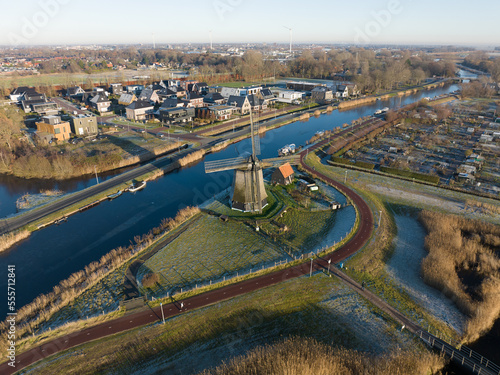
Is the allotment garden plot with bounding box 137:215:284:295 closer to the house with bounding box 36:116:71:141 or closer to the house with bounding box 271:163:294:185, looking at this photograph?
the house with bounding box 271:163:294:185

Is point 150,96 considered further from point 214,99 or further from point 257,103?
point 257,103

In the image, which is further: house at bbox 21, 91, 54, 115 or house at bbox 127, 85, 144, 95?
house at bbox 127, 85, 144, 95

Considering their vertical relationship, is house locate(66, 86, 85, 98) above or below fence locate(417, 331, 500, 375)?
above

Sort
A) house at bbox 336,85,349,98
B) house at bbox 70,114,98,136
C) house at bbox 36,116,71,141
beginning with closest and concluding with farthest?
house at bbox 36,116,71,141
house at bbox 70,114,98,136
house at bbox 336,85,349,98

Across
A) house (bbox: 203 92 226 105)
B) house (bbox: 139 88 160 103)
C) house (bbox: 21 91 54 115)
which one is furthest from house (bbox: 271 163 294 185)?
house (bbox: 21 91 54 115)

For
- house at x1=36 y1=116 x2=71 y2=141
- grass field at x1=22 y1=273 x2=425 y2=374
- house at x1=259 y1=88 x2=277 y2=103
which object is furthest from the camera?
house at x1=259 y1=88 x2=277 y2=103
